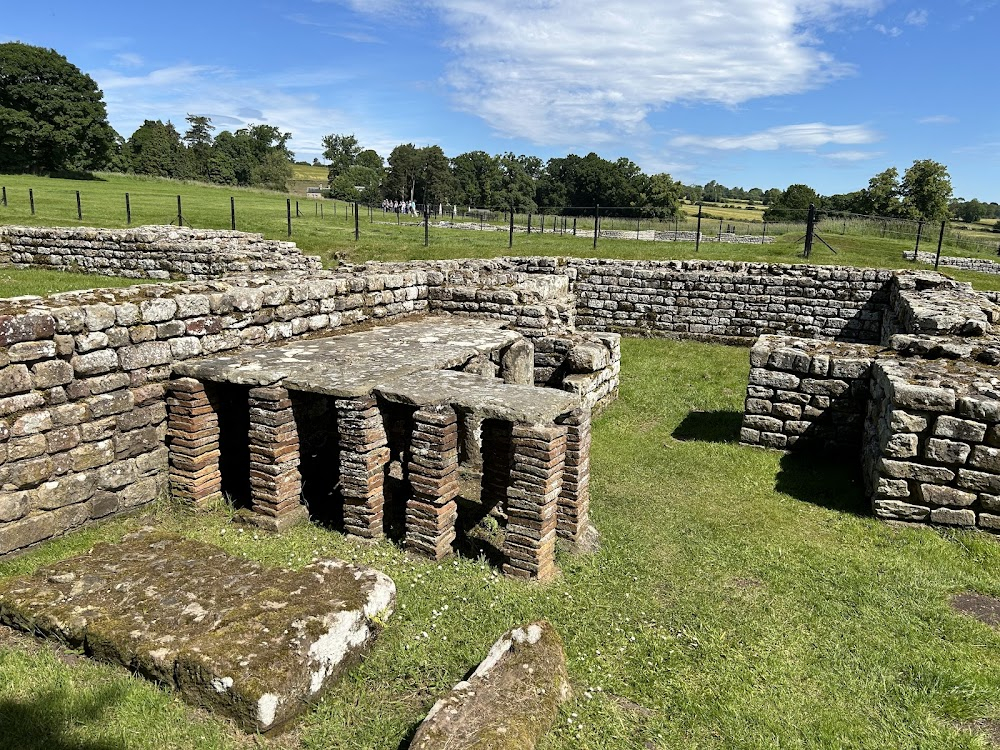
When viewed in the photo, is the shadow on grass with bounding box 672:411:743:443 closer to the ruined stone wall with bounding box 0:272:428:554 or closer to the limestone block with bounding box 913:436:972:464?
the limestone block with bounding box 913:436:972:464

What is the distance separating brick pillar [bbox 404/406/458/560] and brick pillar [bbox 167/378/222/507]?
2381 millimetres

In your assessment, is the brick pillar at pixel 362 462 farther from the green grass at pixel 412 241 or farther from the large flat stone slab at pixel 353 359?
the green grass at pixel 412 241


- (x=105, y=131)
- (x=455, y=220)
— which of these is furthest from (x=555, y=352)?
(x=105, y=131)

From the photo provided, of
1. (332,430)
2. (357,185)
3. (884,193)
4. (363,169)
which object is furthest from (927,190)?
(363,169)

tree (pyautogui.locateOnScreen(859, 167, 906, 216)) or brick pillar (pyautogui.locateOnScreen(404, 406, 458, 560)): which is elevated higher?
tree (pyautogui.locateOnScreen(859, 167, 906, 216))

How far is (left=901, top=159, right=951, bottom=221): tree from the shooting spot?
58344 millimetres

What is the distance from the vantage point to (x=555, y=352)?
1045 cm

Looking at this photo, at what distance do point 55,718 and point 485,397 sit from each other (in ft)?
12.4

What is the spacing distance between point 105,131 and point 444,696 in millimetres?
75783

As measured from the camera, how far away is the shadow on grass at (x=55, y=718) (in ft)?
12.5

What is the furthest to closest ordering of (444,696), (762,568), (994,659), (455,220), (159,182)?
1. (159,182)
2. (455,220)
3. (762,568)
4. (994,659)
5. (444,696)

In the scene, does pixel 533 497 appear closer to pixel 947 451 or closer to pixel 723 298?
pixel 947 451

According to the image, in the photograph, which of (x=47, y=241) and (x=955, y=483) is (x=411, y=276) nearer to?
(x=955, y=483)

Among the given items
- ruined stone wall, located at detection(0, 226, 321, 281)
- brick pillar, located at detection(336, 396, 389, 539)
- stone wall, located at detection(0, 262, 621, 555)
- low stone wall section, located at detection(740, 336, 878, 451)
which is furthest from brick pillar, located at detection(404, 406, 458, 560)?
ruined stone wall, located at detection(0, 226, 321, 281)
